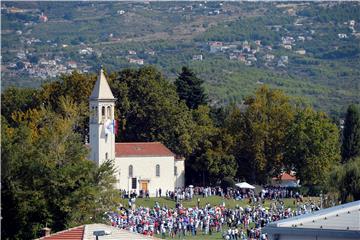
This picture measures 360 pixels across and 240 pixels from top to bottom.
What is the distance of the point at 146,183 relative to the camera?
101562 millimetres

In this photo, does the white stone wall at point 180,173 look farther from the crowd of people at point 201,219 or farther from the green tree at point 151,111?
the crowd of people at point 201,219

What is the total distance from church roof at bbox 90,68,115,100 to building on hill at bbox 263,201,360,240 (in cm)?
6408

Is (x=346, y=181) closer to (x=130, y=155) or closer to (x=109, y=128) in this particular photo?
(x=109, y=128)

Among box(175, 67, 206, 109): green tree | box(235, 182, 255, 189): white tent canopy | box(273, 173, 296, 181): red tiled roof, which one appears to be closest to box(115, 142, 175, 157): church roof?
box(235, 182, 255, 189): white tent canopy

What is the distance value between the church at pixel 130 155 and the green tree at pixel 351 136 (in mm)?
10843

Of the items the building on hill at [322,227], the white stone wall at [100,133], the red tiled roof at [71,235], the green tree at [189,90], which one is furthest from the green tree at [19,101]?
the building on hill at [322,227]

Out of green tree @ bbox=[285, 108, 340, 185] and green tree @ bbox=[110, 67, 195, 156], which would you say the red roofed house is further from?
green tree @ bbox=[110, 67, 195, 156]

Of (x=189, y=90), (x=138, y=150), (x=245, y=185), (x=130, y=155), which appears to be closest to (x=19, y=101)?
(x=130, y=155)

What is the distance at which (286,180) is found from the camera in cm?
10950

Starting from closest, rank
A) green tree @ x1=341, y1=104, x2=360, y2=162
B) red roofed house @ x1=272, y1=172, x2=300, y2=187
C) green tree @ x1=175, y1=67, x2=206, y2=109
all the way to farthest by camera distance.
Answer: red roofed house @ x1=272, y1=172, x2=300, y2=187
green tree @ x1=341, y1=104, x2=360, y2=162
green tree @ x1=175, y1=67, x2=206, y2=109

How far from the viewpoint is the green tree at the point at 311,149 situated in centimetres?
10144

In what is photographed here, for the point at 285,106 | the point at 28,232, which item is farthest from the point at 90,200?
the point at 285,106

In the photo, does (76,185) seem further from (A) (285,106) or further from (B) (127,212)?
(A) (285,106)

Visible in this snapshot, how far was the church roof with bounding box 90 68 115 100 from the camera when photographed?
99.1 m
